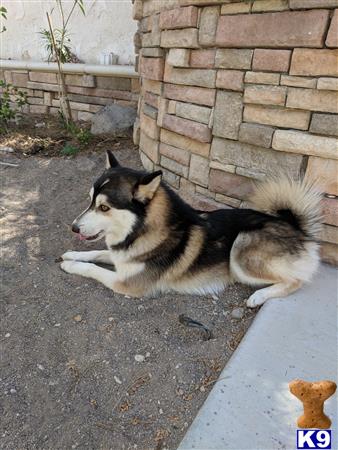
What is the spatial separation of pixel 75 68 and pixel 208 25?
3498 millimetres

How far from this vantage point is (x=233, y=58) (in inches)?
98.3

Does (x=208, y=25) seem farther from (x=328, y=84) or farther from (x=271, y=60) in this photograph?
(x=328, y=84)

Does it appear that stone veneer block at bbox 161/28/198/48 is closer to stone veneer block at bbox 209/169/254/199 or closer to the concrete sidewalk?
stone veneer block at bbox 209/169/254/199

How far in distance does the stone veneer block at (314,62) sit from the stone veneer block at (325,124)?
9.4 inches

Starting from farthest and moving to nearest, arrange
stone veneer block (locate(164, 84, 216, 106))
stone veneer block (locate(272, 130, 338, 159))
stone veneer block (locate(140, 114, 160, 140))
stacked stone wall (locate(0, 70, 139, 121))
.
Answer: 1. stacked stone wall (locate(0, 70, 139, 121))
2. stone veneer block (locate(140, 114, 160, 140))
3. stone veneer block (locate(164, 84, 216, 106))
4. stone veneer block (locate(272, 130, 338, 159))

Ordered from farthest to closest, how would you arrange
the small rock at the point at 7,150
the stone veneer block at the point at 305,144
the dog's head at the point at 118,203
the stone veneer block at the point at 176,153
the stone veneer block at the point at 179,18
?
the small rock at the point at 7,150 < the stone veneer block at the point at 176,153 < the stone veneer block at the point at 179,18 < the stone veneer block at the point at 305,144 < the dog's head at the point at 118,203

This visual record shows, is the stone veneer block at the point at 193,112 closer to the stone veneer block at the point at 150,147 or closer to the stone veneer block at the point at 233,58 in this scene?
the stone veneer block at the point at 233,58

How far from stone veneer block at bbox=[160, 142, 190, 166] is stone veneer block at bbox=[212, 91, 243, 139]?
466mm

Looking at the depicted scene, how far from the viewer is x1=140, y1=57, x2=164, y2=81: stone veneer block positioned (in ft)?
10.8

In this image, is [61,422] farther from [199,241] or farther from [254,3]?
[254,3]

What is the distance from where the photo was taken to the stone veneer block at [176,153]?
3.15 metres

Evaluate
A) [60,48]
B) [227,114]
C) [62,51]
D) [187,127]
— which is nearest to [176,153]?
[187,127]

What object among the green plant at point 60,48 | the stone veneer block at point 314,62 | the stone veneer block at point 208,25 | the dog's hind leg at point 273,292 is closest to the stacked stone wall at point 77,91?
the green plant at point 60,48

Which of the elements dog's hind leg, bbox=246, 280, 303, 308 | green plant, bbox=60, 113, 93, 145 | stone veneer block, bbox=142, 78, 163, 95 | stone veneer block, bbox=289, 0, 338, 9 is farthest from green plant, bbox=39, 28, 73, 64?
dog's hind leg, bbox=246, 280, 303, 308
